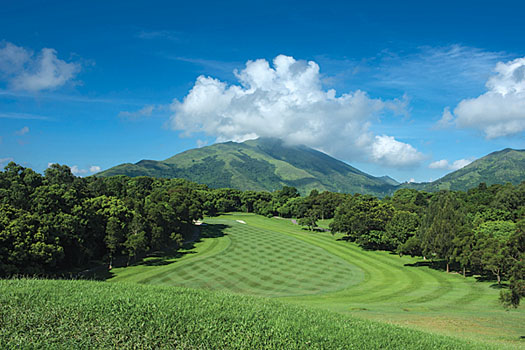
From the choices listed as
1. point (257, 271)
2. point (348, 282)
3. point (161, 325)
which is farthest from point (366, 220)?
point (161, 325)

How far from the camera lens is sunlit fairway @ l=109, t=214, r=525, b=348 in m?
24.3

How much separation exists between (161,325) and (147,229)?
49332mm

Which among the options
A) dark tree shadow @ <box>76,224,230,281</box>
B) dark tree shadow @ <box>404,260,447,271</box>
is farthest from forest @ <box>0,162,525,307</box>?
dark tree shadow @ <box>76,224,230,281</box>

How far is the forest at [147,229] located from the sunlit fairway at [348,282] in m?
3.15

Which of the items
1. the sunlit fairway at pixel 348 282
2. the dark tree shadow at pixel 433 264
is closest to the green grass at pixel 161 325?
the sunlit fairway at pixel 348 282

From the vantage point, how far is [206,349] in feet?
32.5

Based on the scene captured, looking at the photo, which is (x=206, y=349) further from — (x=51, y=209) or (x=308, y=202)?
(x=308, y=202)

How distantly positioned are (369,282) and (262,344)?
41.6 metres

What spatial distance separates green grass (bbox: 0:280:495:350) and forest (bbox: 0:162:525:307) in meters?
15.5

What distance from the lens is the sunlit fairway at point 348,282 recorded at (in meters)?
24.3

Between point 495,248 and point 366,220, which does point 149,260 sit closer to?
point 366,220

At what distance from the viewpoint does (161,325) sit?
10562 mm

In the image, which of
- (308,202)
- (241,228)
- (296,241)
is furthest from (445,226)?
(308,202)

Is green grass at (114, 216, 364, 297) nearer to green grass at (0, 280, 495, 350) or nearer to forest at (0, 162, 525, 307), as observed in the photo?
forest at (0, 162, 525, 307)
